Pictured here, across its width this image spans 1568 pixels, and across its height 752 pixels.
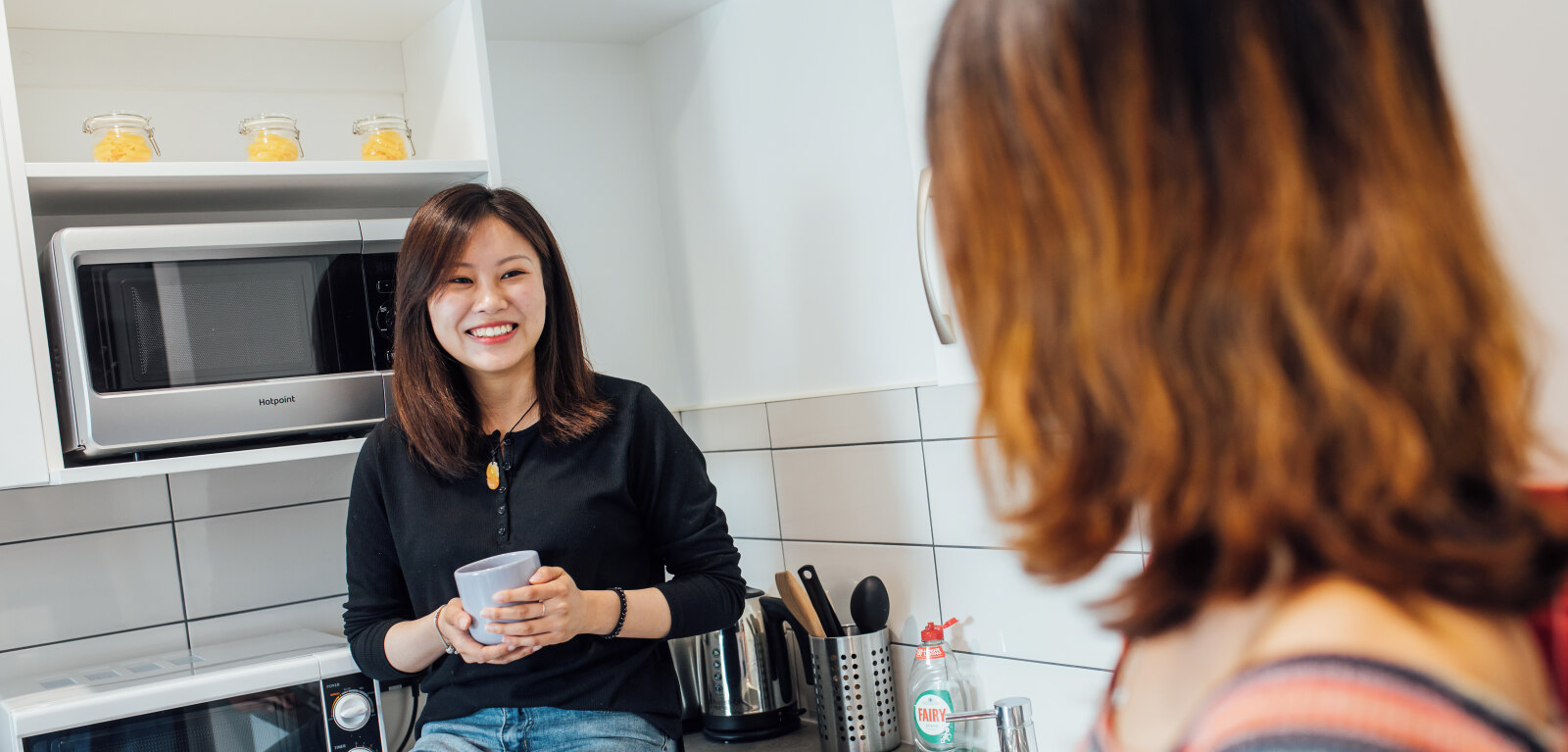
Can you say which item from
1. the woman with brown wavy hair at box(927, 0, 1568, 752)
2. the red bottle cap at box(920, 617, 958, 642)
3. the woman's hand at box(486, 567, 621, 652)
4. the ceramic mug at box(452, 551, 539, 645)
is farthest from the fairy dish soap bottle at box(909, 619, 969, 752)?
the woman with brown wavy hair at box(927, 0, 1568, 752)

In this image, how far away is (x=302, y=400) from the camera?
156cm

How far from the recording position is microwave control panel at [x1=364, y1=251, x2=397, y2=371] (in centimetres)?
161

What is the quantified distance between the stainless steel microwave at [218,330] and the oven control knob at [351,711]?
36cm

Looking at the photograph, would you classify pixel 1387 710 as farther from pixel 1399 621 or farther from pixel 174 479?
pixel 174 479

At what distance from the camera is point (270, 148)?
1.60m

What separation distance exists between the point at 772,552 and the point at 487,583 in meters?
0.87

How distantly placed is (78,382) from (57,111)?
52 cm

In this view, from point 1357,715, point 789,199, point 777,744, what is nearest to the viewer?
point 1357,715

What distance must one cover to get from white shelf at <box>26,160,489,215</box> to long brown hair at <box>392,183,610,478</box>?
0.25 meters

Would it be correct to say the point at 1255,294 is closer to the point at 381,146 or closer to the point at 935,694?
the point at 935,694

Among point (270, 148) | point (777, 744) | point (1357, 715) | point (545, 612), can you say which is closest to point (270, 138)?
point (270, 148)

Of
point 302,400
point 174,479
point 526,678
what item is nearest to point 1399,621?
point 526,678

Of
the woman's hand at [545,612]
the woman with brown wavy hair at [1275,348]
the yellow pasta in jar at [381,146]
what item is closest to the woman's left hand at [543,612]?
the woman's hand at [545,612]

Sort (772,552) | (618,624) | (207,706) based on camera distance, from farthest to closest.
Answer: (772,552)
(207,706)
(618,624)
